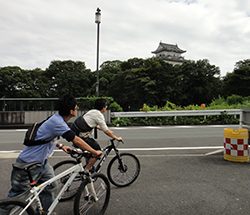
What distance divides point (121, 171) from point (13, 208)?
2.82 m

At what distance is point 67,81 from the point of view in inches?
→ 2431

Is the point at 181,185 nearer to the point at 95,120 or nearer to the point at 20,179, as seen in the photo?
the point at 95,120

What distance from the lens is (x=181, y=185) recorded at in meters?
5.70

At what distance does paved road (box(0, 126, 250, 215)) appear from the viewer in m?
4.51

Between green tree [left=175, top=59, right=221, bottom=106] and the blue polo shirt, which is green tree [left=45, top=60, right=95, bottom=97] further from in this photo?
the blue polo shirt

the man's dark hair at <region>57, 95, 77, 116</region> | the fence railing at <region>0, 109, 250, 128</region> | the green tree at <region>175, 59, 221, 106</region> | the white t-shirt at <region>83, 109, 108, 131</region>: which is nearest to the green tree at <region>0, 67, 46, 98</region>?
the green tree at <region>175, 59, 221, 106</region>

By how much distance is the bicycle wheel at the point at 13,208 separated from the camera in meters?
3.04

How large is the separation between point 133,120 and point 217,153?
32.2ft

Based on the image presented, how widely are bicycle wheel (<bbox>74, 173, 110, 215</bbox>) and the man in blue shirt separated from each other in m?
0.37

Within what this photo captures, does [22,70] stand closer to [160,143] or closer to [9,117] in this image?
[9,117]

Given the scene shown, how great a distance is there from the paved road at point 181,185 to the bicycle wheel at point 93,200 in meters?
0.26

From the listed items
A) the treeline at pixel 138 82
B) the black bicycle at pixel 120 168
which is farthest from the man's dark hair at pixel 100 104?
the treeline at pixel 138 82

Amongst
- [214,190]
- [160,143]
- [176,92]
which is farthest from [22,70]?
[214,190]

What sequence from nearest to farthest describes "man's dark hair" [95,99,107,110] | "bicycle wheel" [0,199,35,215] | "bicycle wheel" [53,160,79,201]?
"bicycle wheel" [0,199,35,215], "bicycle wheel" [53,160,79,201], "man's dark hair" [95,99,107,110]
